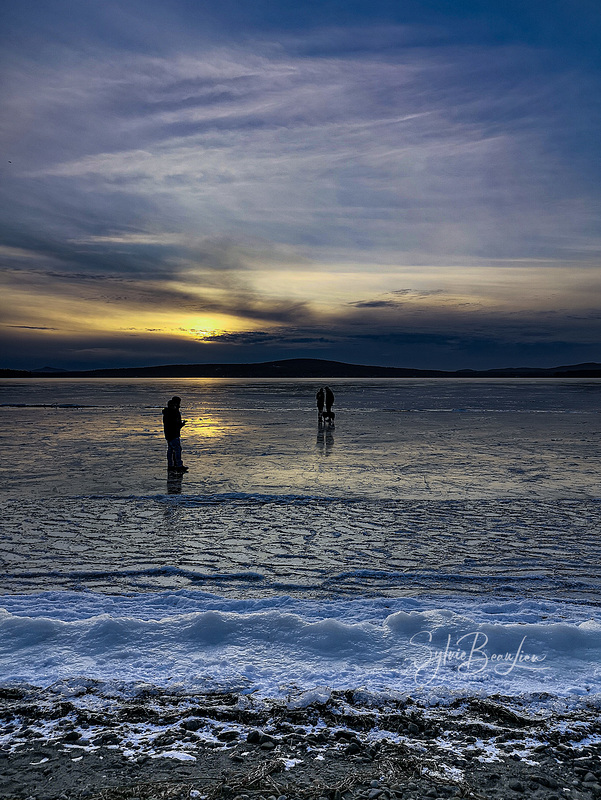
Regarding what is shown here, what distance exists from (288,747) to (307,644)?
1.38 meters

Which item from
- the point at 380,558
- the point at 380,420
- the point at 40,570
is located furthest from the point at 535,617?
the point at 380,420

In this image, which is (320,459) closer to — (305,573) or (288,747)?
(305,573)

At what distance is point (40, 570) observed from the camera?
662 centimetres

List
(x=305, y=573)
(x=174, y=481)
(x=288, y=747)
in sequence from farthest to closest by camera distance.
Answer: (x=174, y=481) < (x=305, y=573) < (x=288, y=747)

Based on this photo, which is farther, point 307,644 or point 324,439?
point 324,439

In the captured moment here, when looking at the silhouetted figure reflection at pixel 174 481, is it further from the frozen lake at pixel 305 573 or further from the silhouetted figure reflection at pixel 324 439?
the silhouetted figure reflection at pixel 324 439

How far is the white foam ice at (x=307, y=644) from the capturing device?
4.04 m

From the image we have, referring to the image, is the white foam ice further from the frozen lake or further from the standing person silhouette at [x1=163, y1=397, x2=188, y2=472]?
the standing person silhouette at [x1=163, y1=397, x2=188, y2=472]

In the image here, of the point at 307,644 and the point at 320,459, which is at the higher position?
the point at 307,644

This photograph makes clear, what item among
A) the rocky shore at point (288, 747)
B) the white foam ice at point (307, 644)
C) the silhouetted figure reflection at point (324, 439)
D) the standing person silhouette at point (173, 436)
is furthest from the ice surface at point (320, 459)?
the rocky shore at point (288, 747)

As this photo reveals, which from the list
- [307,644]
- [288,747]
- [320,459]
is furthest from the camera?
[320,459]

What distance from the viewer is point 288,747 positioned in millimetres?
3254

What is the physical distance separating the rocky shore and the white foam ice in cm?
22

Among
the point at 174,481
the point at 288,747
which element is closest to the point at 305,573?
the point at 288,747
